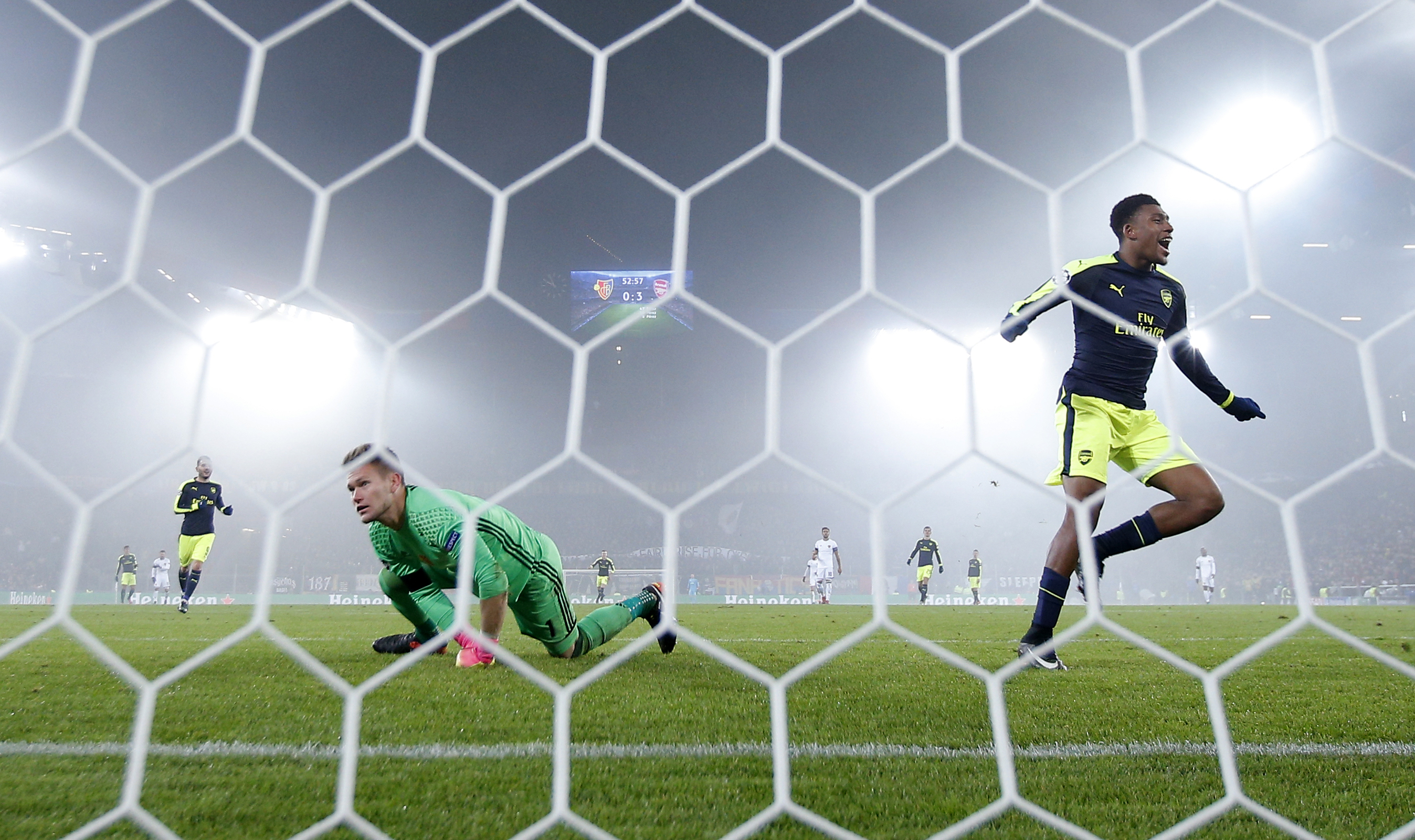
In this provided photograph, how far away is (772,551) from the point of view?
1731 cm

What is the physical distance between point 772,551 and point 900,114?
11769 millimetres

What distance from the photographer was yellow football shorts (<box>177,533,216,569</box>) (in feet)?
19.1

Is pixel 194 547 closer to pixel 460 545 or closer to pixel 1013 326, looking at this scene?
pixel 460 545

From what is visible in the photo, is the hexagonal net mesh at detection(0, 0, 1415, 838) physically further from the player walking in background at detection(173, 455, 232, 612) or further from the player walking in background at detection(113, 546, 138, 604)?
the player walking in background at detection(173, 455, 232, 612)

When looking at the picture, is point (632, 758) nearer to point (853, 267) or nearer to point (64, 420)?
point (853, 267)

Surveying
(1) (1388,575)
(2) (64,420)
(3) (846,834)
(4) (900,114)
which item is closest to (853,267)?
(4) (900,114)

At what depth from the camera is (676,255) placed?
1.36 m

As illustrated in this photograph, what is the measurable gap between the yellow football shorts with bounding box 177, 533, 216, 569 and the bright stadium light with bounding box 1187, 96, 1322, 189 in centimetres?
1079

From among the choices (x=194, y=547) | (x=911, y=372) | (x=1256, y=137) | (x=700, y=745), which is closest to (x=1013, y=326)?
(x=700, y=745)

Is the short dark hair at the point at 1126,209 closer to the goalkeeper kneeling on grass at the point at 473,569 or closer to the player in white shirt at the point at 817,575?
the goalkeeper kneeling on grass at the point at 473,569

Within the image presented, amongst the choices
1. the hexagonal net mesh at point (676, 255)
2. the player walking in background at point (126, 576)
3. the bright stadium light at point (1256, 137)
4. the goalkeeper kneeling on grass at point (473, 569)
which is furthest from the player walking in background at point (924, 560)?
the player walking in background at point (126, 576)

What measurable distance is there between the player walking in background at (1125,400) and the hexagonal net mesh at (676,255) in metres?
0.18

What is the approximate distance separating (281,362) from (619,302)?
9.23 meters

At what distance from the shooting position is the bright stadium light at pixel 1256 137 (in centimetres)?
866
